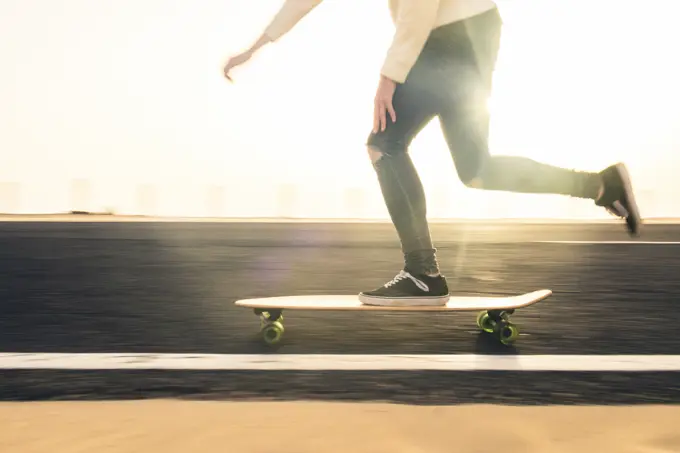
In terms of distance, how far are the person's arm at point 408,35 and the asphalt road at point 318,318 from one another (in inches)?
54.7

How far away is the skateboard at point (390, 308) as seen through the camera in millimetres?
5250

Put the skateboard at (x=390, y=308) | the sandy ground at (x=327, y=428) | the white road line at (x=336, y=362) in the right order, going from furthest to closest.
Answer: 1. the skateboard at (x=390, y=308)
2. the white road line at (x=336, y=362)
3. the sandy ground at (x=327, y=428)

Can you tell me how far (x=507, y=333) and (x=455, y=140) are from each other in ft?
3.49

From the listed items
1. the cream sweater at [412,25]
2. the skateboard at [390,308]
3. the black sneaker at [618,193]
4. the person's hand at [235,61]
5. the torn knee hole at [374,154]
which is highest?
the cream sweater at [412,25]

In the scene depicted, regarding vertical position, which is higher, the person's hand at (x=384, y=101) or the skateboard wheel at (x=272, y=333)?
the person's hand at (x=384, y=101)

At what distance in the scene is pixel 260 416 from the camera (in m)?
3.54

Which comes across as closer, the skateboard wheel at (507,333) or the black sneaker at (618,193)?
the skateboard wheel at (507,333)

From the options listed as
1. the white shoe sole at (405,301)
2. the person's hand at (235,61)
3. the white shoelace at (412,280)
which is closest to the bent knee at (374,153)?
the white shoelace at (412,280)

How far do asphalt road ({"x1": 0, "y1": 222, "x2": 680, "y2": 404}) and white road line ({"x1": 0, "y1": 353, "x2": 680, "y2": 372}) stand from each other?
14 cm

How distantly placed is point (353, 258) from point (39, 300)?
519 cm

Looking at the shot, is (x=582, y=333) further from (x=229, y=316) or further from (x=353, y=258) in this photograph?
(x=353, y=258)

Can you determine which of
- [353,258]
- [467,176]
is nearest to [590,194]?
[467,176]

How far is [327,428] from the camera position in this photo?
11.1 ft

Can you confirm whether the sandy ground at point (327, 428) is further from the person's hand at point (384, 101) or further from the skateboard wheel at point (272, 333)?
the person's hand at point (384, 101)
